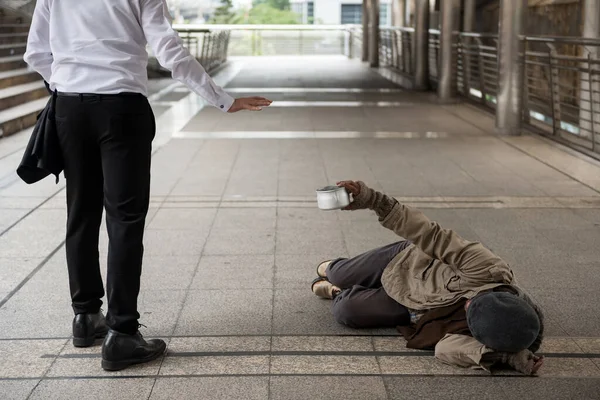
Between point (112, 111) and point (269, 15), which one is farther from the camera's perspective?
point (269, 15)

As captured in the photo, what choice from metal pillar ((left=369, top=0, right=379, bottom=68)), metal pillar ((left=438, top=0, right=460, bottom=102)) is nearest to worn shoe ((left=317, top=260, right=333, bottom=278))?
metal pillar ((left=438, top=0, right=460, bottom=102))

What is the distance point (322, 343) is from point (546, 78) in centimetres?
1042

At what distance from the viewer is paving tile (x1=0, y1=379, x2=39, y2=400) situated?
291 centimetres

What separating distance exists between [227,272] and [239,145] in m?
4.29

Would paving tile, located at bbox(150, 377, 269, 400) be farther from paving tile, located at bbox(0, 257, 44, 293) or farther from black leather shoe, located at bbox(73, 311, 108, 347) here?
paving tile, located at bbox(0, 257, 44, 293)

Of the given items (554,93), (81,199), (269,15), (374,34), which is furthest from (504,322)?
(269,15)

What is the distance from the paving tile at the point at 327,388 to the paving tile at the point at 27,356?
872 millimetres

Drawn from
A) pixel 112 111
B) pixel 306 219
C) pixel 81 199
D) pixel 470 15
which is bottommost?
pixel 306 219

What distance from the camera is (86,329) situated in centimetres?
331

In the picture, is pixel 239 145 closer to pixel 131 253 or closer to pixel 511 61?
pixel 511 61

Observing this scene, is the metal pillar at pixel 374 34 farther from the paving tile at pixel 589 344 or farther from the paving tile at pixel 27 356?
the paving tile at pixel 27 356

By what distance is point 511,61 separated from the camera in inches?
362

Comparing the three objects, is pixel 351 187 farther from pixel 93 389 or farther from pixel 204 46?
pixel 204 46

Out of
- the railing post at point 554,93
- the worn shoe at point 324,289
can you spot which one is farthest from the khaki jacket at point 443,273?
the railing post at point 554,93
